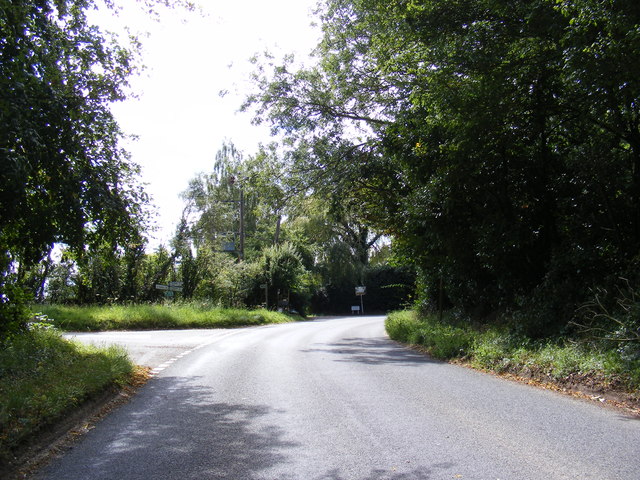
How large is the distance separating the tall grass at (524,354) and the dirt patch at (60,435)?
684cm

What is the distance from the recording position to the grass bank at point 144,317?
21.7m

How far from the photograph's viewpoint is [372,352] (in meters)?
14.4

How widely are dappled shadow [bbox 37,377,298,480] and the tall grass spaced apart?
192 inches

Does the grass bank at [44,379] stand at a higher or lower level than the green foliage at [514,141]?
lower

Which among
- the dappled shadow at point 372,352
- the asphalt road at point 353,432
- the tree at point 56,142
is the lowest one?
the asphalt road at point 353,432

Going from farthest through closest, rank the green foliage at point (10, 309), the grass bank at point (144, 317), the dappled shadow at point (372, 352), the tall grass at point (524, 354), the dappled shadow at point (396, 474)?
the grass bank at point (144, 317)
the dappled shadow at point (372, 352)
the green foliage at point (10, 309)
the tall grass at point (524, 354)
the dappled shadow at point (396, 474)

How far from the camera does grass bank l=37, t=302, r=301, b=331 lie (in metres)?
21.7

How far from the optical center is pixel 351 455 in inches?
194

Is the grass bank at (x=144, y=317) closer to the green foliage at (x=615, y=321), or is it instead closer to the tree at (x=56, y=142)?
the tree at (x=56, y=142)

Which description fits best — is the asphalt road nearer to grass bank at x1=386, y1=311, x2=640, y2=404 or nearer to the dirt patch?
the dirt patch

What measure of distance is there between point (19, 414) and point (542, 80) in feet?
34.1

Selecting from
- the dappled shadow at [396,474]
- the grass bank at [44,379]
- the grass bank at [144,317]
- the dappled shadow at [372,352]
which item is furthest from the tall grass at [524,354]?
the grass bank at [144,317]

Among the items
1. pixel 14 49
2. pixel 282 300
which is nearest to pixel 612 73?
pixel 14 49

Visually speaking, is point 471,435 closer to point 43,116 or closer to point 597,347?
point 597,347
